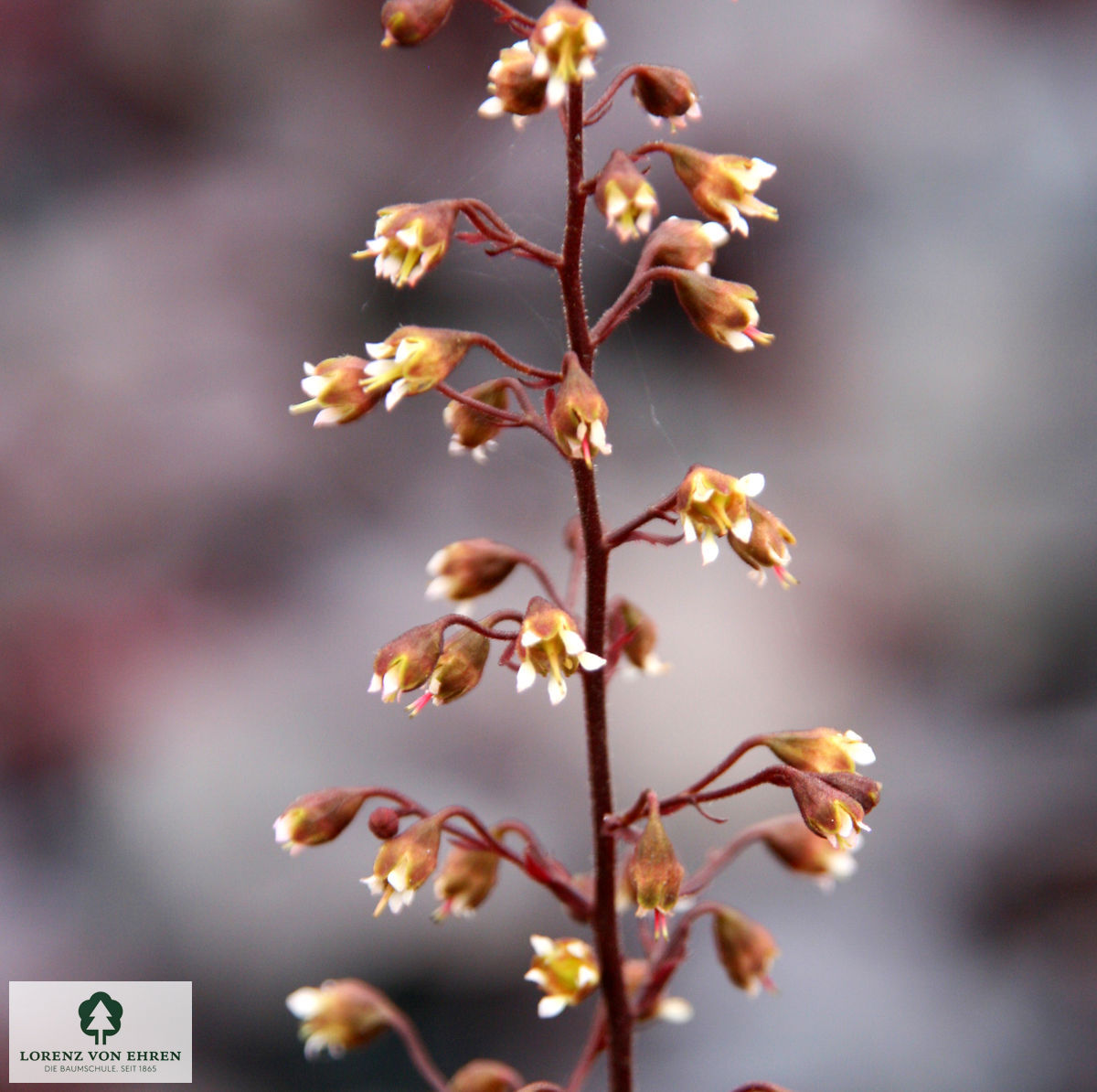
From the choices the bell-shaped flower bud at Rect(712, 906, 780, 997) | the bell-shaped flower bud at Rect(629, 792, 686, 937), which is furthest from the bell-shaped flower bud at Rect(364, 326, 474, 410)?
the bell-shaped flower bud at Rect(712, 906, 780, 997)

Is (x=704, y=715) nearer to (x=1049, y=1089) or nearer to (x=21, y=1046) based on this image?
(x=1049, y=1089)

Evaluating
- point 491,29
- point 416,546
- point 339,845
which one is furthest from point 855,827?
point 491,29

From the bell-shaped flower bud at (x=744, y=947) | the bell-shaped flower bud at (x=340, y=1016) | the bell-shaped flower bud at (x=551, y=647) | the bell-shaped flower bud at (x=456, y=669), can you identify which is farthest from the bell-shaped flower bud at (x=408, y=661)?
the bell-shaped flower bud at (x=340, y=1016)

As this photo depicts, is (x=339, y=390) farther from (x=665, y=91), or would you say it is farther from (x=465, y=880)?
(x=465, y=880)

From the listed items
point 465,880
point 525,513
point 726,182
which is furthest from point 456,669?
point 525,513

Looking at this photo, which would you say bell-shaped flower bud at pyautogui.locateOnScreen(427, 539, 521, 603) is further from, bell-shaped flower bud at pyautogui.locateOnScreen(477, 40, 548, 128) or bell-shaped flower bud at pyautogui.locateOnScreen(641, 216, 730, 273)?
bell-shaped flower bud at pyautogui.locateOnScreen(477, 40, 548, 128)
